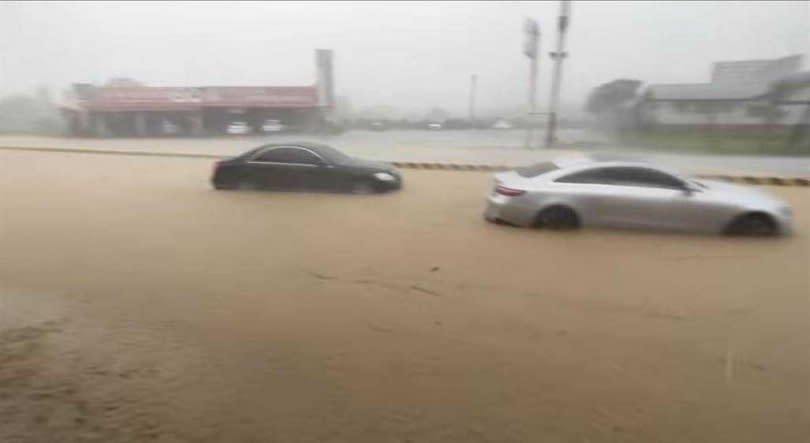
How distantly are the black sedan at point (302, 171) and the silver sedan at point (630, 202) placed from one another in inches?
81.1

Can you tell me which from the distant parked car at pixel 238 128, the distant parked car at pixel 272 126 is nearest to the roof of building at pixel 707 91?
the distant parked car at pixel 272 126

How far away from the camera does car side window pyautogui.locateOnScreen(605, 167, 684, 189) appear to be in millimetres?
5559

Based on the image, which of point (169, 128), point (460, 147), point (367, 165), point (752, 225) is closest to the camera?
point (752, 225)

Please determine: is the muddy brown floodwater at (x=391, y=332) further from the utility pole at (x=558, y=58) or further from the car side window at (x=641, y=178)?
the utility pole at (x=558, y=58)

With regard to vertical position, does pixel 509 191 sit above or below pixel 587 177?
below

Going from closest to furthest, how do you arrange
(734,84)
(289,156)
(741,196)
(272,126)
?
(741,196)
(734,84)
(289,156)
(272,126)

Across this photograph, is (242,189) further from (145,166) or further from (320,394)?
(320,394)

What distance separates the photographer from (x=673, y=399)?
2369 millimetres

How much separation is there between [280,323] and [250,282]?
839 millimetres

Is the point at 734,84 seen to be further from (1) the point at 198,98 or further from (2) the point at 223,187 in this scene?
(1) the point at 198,98

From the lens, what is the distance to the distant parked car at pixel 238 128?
10609mm

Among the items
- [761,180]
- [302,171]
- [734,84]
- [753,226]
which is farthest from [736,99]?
[302,171]

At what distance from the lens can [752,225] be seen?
17.6ft

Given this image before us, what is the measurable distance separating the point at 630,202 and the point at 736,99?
2092mm
